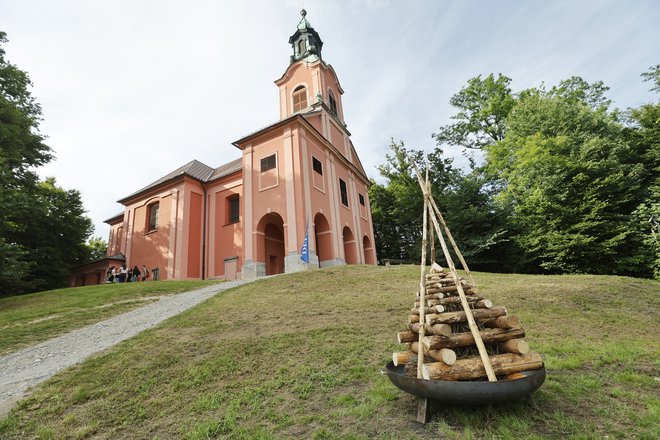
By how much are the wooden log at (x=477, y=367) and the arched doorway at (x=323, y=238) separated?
15760 millimetres

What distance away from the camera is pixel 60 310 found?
32.5ft

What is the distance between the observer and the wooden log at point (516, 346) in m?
3.02

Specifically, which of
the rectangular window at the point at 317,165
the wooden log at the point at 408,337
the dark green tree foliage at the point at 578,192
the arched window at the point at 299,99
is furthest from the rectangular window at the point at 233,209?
the wooden log at the point at 408,337

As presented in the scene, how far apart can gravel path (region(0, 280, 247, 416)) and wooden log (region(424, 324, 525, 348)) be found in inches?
202

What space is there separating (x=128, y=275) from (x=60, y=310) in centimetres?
1276

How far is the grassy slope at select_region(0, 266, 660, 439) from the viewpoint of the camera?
294 centimetres

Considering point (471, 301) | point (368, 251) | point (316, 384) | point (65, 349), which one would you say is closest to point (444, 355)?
point (471, 301)

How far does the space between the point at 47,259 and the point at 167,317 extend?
803 inches

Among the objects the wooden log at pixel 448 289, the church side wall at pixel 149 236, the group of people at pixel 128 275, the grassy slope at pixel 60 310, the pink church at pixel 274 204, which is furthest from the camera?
the church side wall at pixel 149 236

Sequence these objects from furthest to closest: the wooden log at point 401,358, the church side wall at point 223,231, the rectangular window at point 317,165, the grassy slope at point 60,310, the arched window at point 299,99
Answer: the arched window at point 299,99
the church side wall at point 223,231
the rectangular window at point 317,165
the grassy slope at point 60,310
the wooden log at point 401,358

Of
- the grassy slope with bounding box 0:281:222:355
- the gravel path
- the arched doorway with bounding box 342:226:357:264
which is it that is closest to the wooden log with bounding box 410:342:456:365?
the gravel path

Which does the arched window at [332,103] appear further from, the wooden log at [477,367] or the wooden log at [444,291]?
the wooden log at [477,367]

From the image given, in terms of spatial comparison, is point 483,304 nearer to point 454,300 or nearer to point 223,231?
point 454,300

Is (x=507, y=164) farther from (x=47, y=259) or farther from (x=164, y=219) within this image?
(x=47, y=259)
